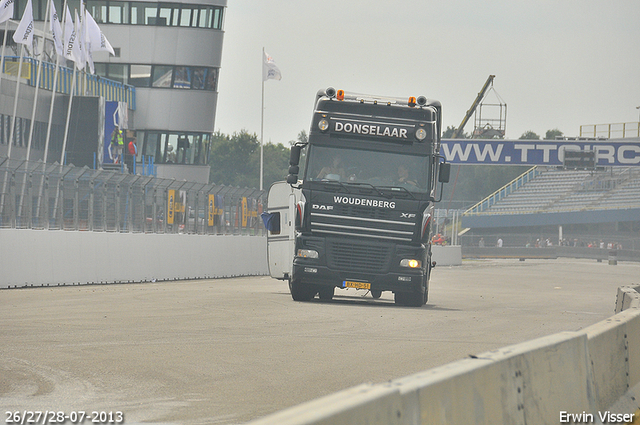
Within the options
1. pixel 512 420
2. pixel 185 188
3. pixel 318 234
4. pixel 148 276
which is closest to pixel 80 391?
pixel 512 420

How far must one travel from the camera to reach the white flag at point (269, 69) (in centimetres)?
5224

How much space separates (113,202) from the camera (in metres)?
24.4

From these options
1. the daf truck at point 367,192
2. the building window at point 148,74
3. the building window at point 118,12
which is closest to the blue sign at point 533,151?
the building window at point 148,74

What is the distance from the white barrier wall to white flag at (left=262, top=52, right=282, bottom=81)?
2047 cm

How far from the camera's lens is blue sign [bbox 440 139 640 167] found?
5512cm

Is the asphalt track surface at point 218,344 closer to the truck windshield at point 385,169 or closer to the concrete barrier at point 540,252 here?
the truck windshield at point 385,169

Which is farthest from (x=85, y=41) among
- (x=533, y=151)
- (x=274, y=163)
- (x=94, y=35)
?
(x=274, y=163)

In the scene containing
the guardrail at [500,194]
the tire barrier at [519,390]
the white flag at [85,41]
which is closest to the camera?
the tire barrier at [519,390]

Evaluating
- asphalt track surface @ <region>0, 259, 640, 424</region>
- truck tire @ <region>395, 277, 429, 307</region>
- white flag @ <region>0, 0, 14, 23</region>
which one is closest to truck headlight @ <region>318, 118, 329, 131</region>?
asphalt track surface @ <region>0, 259, 640, 424</region>

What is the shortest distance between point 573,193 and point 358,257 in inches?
2957

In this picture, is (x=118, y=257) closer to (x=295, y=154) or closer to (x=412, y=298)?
(x=295, y=154)

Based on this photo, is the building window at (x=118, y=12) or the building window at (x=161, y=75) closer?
the building window at (x=118, y=12)

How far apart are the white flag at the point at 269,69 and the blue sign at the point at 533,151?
408 inches

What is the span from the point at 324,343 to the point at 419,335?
5.60ft
